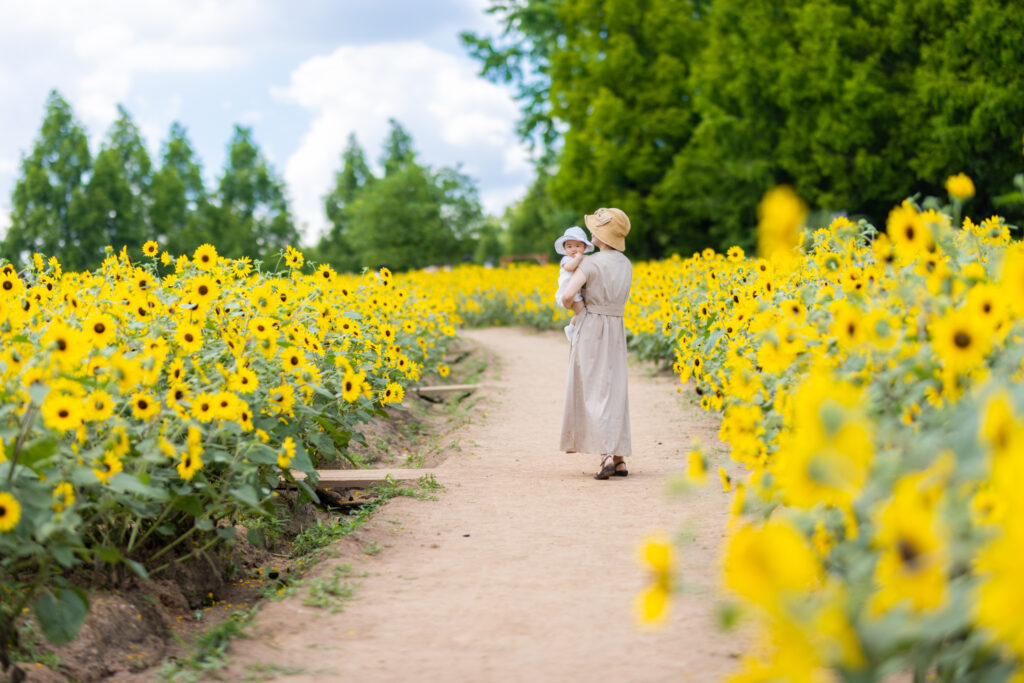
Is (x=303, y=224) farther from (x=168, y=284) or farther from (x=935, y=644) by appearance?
(x=935, y=644)

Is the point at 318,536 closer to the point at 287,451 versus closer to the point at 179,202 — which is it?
the point at 287,451

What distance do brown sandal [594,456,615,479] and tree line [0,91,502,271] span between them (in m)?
31.5

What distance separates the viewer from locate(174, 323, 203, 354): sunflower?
13.0ft

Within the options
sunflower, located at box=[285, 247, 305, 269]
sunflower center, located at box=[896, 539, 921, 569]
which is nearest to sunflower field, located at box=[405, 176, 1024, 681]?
sunflower center, located at box=[896, 539, 921, 569]

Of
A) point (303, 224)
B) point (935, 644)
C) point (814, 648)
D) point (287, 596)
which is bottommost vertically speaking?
point (287, 596)

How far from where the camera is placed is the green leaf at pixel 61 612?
10.2 feet

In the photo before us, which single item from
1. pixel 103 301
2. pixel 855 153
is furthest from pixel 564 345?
pixel 103 301

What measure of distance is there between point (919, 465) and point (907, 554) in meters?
0.54

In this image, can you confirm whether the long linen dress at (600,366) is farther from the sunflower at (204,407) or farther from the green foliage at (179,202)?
the green foliage at (179,202)

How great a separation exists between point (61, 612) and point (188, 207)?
44.0 metres

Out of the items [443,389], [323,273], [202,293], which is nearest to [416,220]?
[443,389]

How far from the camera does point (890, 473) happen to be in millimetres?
1927

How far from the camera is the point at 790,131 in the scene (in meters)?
21.9

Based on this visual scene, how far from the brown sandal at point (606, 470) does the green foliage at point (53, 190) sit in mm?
33375
